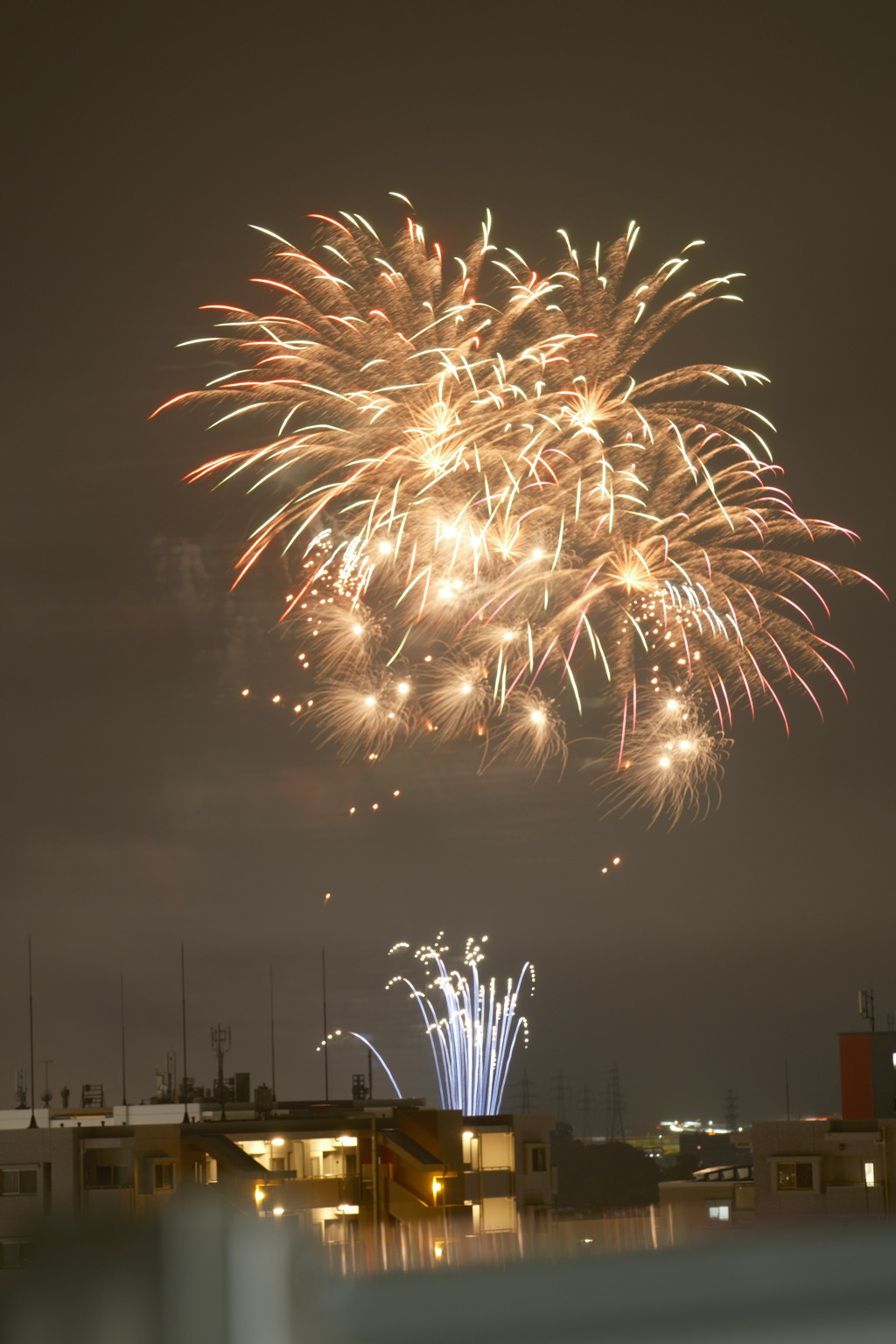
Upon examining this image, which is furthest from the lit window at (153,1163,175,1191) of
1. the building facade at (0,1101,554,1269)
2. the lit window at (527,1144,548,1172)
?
the lit window at (527,1144,548,1172)

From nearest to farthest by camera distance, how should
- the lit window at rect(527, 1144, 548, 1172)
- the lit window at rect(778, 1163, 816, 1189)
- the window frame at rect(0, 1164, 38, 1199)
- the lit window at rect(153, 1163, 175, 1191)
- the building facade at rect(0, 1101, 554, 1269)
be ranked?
1. the window frame at rect(0, 1164, 38, 1199)
2. the building facade at rect(0, 1101, 554, 1269)
3. the lit window at rect(153, 1163, 175, 1191)
4. the lit window at rect(778, 1163, 816, 1189)
5. the lit window at rect(527, 1144, 548, 1172)

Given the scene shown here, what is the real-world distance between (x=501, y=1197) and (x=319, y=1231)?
3651 centimetres

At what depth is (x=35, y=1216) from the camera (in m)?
0.72

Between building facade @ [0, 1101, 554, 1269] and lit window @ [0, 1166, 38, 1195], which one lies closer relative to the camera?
lit window @ [0, 1166, 38, 1195]

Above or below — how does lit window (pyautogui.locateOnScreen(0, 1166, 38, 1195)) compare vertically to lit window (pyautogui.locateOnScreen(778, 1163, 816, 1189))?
above

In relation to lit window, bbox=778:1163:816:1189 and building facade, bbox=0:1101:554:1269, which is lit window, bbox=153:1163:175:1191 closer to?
building facade, bbox=0:1101:554:1269

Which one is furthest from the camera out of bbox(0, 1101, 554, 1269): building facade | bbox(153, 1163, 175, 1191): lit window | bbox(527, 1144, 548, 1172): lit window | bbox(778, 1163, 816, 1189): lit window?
bbox(527, 1144, 548, 1172): lit window

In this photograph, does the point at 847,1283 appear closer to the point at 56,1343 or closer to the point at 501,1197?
the point at 56,1343

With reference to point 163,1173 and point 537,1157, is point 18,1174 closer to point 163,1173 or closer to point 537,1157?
point 163,1173

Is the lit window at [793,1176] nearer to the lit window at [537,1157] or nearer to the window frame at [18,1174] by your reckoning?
the lit window at [537,1157]

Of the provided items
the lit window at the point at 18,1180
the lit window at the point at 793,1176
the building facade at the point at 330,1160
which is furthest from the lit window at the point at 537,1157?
the lit window at the point at 18,1180

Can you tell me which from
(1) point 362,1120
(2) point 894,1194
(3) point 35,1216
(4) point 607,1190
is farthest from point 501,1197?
(3) point 35,1216

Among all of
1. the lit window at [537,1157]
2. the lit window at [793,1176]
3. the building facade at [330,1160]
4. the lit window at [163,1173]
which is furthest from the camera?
the lit window at [537,1157]

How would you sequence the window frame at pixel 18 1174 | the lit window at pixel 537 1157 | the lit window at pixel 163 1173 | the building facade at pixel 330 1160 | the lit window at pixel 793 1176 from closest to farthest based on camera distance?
the window frame at pixel 18 1174 < the building facade at pixel 330 1160 < the lit window at pixel 163 1173 < the lit window at pixel 793 1176 < the lit window at pixel 537 1157
